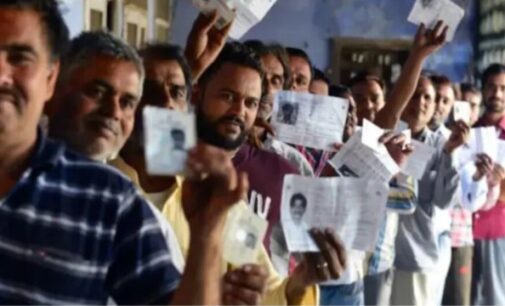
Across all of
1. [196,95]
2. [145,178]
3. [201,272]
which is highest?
[196,95]

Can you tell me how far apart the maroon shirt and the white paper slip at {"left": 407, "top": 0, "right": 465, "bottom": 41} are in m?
0.96

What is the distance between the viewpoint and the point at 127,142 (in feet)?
8.79

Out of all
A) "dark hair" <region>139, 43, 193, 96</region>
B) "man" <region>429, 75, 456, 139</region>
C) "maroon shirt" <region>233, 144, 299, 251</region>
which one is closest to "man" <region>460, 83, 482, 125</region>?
"man" <region>429, 75, 456, 139</region>

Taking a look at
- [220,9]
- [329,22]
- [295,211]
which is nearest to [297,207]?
[295,211]

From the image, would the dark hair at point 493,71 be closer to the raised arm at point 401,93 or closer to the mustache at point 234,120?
the raised arm at point 401,93

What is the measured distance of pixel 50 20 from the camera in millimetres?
1869

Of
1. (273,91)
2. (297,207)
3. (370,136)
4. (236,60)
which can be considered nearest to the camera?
(297,207)

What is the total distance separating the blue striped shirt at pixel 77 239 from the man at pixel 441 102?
13.7 feet

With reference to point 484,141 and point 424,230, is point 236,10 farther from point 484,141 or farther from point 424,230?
point 424,230

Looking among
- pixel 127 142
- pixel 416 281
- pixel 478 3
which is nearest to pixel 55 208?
pixel 127 142

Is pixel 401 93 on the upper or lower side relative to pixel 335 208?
upper

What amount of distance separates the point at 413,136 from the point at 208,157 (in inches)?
150

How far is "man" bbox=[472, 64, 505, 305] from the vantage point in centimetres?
600

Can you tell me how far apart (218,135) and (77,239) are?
48.3 inches
